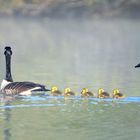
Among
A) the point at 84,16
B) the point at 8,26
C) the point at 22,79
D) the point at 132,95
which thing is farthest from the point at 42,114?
the point at 84,16

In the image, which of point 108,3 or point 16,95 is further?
point 108,3

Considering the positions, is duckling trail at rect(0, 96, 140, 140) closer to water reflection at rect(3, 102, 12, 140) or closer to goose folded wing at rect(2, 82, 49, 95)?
water reflection at rect(3, 102, 12, 140)

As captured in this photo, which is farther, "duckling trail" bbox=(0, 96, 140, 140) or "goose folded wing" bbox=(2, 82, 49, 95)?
"goose folded wing" bbox=(2, 82, 49, 95)

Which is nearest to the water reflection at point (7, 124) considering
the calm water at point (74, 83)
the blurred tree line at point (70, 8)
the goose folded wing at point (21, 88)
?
the calm water at point (74, 83)

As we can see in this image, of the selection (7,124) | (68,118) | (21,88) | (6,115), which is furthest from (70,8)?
(7,124)

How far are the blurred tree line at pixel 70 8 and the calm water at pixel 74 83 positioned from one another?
40.1 feet

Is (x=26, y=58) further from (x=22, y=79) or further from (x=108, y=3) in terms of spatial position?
(x=108, y=3)

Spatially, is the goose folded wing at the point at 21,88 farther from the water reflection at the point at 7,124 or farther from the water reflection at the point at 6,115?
the water reflection at the point at 7,124

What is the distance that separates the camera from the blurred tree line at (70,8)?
171ft

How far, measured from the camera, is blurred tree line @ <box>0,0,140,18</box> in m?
52.2

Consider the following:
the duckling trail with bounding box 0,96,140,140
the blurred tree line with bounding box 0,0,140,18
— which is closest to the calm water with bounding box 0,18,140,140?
the duckling trail with bounding box 0,96,140,140

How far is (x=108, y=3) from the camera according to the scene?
52188mm

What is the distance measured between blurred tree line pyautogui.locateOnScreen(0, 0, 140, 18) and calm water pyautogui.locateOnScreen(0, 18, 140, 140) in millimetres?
12232

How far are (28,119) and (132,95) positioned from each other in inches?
127
